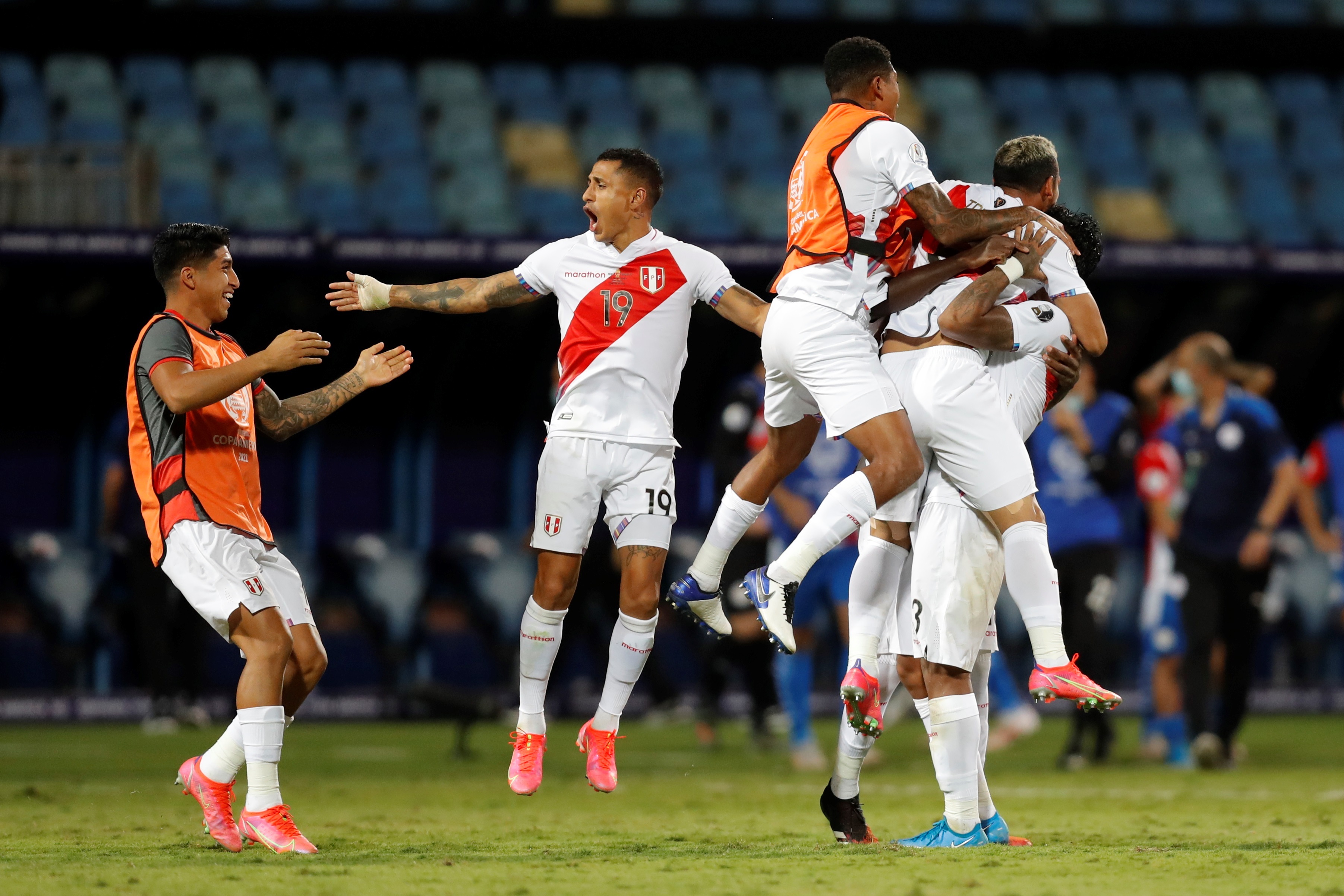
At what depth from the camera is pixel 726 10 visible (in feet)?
57.0

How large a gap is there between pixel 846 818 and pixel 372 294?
2.59 metres

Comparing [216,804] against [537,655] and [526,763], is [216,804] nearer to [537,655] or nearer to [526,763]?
[526,763]

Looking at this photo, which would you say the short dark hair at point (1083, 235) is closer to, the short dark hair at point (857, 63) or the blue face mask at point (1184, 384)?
the short dark hair at point (857, 63)

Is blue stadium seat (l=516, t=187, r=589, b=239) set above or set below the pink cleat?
above

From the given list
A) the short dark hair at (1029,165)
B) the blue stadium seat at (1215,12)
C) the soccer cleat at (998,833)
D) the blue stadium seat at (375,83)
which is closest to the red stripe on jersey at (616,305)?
the short dark hair at (1029,165)

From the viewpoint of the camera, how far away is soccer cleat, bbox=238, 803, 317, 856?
579 centimetres

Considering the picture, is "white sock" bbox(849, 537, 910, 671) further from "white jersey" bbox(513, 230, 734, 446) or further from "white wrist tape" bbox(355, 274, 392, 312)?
"white wrist tape" bbox(355, 274, 392, 312)

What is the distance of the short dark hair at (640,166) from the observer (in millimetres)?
6438

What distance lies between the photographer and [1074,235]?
643cm

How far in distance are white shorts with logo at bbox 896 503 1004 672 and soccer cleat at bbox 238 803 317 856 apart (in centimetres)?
220

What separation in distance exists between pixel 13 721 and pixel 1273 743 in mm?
9083

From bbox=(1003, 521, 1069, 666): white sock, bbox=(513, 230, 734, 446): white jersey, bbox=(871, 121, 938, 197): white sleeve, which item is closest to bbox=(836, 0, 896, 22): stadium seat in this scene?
bbox=(513, 230, 734, 446): white jersey

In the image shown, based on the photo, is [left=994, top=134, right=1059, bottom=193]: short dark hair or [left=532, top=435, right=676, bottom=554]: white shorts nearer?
[left=994, top=134, right=1059, bottom=193]: short dark hair

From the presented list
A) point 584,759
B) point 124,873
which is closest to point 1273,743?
point 584,759
